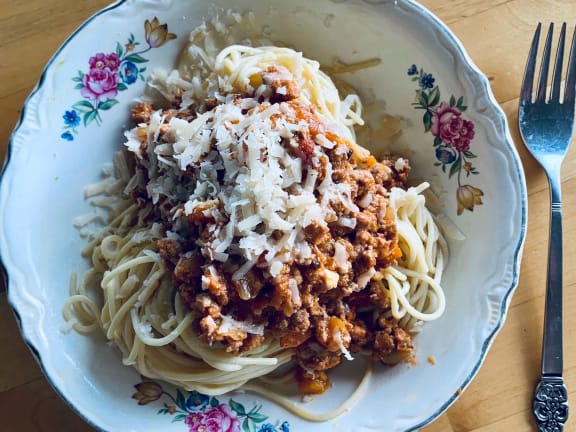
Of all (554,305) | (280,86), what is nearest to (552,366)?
(554,305)

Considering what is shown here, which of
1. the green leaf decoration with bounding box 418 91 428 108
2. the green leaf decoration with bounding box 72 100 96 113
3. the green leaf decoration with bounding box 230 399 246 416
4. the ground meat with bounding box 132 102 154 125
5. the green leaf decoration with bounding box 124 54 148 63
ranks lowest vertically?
the green leaf decoration with bounding box 230 399 246 416

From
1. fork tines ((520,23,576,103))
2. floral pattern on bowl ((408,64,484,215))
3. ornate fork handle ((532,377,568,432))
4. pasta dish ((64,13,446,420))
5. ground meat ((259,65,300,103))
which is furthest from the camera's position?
fork tines ((520,23,576,103))

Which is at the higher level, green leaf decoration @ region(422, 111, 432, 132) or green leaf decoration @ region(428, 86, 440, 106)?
green leaf decoration @ region(428, 86, 440, 106)

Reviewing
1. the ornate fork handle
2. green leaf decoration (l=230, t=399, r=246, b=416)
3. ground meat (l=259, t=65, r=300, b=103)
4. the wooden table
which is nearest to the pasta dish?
ground meat (l=259, t=65, r=300, b=103)

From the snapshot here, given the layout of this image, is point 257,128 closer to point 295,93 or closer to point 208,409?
point 295,93

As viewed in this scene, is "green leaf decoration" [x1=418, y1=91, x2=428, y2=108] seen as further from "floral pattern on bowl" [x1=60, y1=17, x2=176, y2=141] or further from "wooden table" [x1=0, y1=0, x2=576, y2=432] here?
"floral pattern on bowl" [x1=60, y1=17, x2=176, y2=141]

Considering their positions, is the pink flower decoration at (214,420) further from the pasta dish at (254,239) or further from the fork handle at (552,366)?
the fork handle at (552,366)

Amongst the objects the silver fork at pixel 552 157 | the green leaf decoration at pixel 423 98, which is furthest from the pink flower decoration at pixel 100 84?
the silver fork at pixel 552 157
